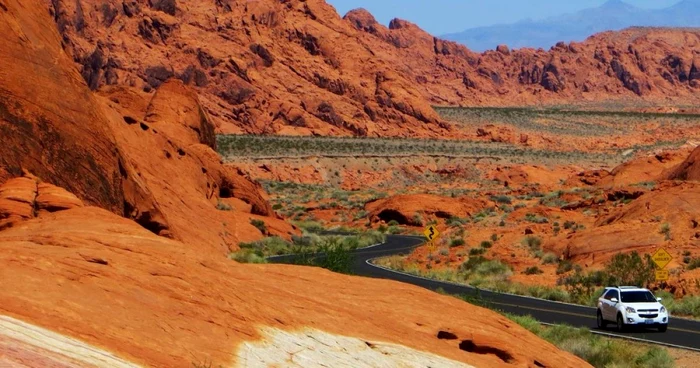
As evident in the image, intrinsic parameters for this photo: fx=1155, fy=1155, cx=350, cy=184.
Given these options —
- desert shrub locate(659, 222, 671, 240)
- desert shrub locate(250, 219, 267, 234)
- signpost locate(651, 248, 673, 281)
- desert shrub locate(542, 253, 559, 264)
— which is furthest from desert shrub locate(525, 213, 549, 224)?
signpost locate(651, 248, 673, 281)

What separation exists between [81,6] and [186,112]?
71.5m

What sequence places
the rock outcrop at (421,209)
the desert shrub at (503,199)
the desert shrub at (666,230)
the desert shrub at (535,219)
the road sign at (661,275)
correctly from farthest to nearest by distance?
the desert shrub at (503,199)
the rock outcrop at (421,209)
the desert shrub at (535,219)
the desert shrub at (666,230)
the road sign at (661,275)

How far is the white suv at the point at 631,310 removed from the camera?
26.4m

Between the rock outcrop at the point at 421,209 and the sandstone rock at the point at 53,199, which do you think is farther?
the rock outcrop at the point at 421,209

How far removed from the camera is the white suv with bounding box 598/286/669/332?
86.7ft

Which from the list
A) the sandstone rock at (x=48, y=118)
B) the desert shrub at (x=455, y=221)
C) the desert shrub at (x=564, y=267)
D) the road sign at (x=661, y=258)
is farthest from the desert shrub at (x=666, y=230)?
the sandstone rock at (x=48, y=118)

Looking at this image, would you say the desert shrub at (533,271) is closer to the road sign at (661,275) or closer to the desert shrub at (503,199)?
the road sign at (661,275)

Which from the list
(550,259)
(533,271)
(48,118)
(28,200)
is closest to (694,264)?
(533,271)

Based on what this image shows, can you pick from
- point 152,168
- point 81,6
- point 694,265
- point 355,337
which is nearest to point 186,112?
point 152,168

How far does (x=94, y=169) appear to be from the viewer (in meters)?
20.8

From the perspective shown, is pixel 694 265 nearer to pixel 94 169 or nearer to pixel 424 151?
pixel 94 169

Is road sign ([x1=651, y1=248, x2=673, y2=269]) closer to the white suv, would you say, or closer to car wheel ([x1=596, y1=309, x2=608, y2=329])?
the white suv

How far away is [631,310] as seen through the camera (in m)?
26.5

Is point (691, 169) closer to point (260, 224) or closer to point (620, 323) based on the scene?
point (260, 224)
